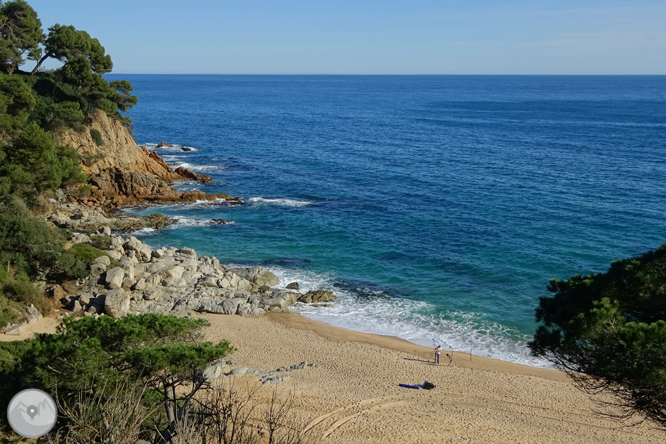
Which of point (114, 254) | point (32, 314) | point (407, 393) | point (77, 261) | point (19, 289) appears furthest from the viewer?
point (114, 254)

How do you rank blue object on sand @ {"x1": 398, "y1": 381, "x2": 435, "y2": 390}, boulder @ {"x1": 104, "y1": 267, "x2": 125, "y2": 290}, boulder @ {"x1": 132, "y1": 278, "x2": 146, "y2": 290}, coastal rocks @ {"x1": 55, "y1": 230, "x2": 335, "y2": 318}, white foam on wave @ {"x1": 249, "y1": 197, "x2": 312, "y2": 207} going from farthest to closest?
white foam on wave @ {"x1": 249, "y1": 197, "x2": 312, "y2": 207} < boulder @ {"x1": 132, "y1": 278, "x2": 146, "y2": 290} < boulder @ {"x1": 104, "y1": 267, "x2": 125, "y2": 290} < coastal rocks @ {"x1": 55, "y1": 230, "x2": 335, "y2": 318} < blue object on sand @ {"x1": 398, "y1": 381, "x2": 435, "y2": 390}

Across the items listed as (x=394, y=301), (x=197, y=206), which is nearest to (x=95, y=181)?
(x=197, y=206)

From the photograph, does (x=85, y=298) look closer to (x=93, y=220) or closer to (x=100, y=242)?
(x=100, y=242)

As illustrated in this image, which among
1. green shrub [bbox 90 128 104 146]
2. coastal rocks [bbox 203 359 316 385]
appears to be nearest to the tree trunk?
green shrub [bbox 90 128 104 146]

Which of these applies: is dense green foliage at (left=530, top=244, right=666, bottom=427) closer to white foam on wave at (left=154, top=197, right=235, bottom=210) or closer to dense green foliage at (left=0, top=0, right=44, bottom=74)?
white foam on wave at (left=154, top=197, right=235, bottom=210)

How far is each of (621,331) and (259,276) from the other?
25044 mm

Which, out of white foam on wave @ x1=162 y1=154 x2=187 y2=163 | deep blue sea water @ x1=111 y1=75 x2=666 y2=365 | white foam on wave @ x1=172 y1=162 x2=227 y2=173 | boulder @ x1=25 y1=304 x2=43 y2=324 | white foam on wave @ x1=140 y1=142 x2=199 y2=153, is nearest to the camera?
boulder @ x1=25 y1=304 x2=43 y2=324

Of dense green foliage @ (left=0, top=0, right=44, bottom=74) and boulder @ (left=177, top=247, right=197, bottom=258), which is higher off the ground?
dense green foliage @ (left=0, top=0, right=44, bottom=74)

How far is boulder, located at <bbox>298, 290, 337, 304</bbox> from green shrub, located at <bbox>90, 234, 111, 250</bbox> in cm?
1274

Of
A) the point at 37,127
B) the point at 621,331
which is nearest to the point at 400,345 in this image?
the point at 621,331

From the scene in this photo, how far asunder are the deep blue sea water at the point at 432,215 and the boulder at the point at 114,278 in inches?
361

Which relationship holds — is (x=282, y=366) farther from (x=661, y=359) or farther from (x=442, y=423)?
(x=661, y=359)

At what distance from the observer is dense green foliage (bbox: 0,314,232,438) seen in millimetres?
11891

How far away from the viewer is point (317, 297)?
32.0m
